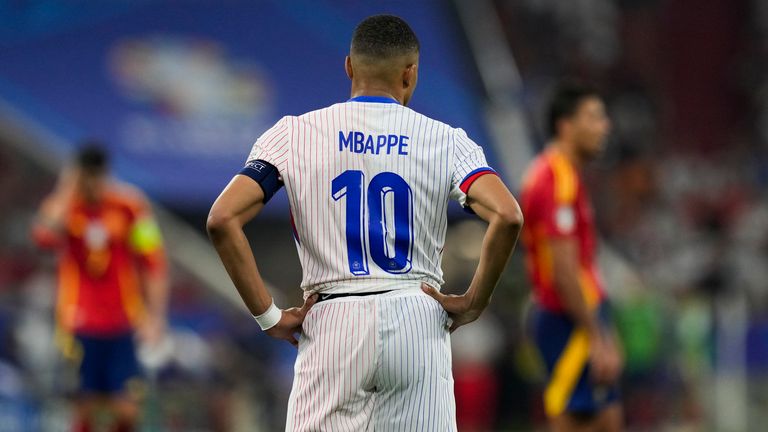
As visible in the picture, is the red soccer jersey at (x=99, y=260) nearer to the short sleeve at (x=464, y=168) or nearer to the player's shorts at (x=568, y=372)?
the player's shorts at (x=568, y=372)

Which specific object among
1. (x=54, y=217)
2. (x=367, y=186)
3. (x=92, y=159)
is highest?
(x=92, y=159)

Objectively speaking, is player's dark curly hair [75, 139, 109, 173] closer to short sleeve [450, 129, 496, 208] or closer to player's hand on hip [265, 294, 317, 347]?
player's hand on hip [265, 294, 317, 347]

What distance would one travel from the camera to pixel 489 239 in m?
3.88

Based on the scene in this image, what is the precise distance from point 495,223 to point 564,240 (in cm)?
273

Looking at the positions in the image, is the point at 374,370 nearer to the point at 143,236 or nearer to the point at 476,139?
the point at 143,236

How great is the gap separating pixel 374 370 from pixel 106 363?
17.9 ft

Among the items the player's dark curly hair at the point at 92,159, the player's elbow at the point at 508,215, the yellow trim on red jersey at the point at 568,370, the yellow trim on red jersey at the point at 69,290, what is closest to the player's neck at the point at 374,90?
the player's elbow at the point at 508,215

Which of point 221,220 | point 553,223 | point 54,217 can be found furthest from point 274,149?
point 54,217

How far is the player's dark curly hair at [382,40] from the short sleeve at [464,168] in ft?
1.10

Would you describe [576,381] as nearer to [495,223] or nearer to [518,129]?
[495,223]

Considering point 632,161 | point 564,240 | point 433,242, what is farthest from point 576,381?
point 632,161

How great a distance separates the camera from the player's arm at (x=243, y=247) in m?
3.80

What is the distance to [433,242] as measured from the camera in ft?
13.0

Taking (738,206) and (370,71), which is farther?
(738,206)
